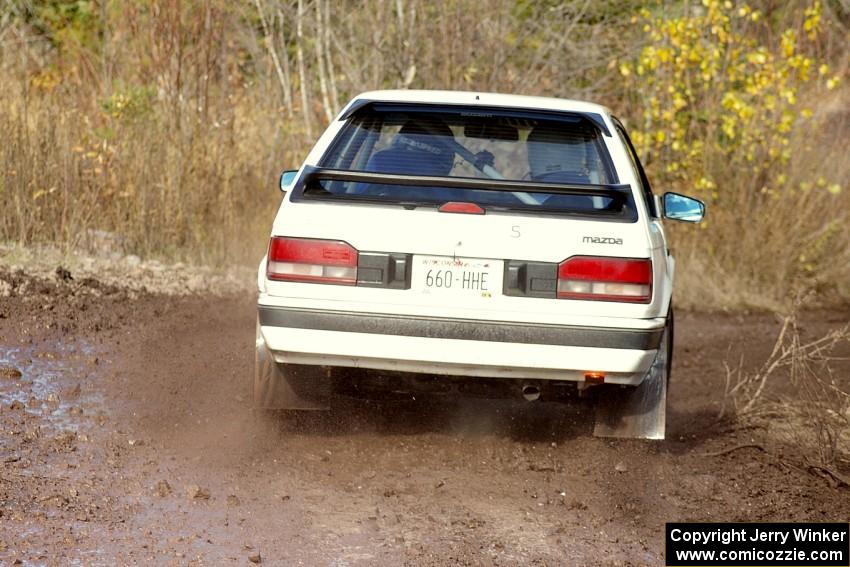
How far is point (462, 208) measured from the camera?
17.4 ft

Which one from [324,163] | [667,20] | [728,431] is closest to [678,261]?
[667,20]

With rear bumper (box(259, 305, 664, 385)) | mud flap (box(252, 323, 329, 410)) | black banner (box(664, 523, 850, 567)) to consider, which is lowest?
black banner (box(664, 523, 850, 567))

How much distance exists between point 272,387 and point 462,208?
128 centimetres

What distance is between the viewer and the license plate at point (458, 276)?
5.30m

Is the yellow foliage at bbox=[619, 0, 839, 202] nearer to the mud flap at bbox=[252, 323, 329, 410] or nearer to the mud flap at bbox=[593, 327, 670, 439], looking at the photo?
the mud flap at bbox=[593, 327, 670, 439]

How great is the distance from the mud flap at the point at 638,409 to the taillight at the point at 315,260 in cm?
141

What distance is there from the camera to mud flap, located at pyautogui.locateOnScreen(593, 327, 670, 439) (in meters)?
5.90

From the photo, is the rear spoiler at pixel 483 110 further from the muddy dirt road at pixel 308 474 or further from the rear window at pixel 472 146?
the muddy dirt road at pixel 308 474

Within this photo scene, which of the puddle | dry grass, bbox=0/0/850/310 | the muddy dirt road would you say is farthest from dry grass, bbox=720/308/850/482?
dry grass, bbox=0/0/850/310

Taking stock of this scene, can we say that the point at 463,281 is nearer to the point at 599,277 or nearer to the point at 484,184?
the point at 484,184

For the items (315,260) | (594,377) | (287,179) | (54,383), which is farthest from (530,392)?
(54,383)

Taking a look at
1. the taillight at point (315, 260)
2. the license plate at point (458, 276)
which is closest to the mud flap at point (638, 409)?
the license plate at point (458, 276)

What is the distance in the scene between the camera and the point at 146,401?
6.78 m

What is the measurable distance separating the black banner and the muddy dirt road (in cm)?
11
